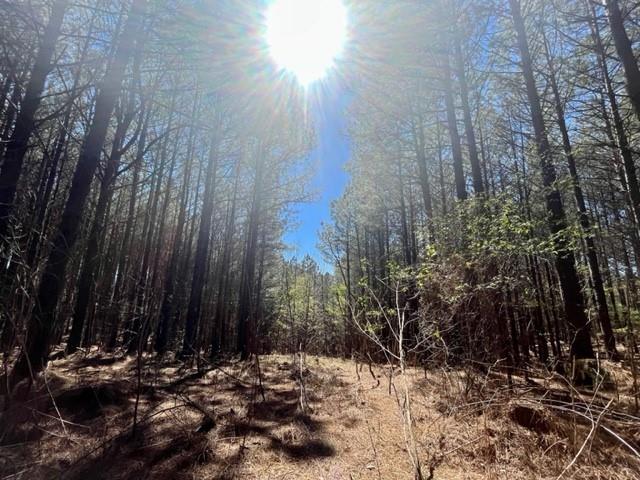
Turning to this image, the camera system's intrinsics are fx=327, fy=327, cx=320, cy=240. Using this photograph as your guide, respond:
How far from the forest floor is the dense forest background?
727mm

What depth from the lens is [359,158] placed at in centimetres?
1256

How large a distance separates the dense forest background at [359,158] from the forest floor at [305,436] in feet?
2.38

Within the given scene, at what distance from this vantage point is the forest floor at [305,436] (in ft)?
9.72

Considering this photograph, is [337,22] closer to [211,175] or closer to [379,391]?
[211,175]

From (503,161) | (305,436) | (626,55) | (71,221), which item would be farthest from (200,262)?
(503,161)

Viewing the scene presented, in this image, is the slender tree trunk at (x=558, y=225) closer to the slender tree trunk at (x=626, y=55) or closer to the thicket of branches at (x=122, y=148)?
the slender tree trunk at (x=626, y=55)

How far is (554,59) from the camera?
344 inches

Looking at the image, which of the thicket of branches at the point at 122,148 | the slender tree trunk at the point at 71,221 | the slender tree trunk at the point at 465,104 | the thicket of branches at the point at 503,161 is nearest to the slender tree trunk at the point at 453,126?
the thicket of branches at the point at 503,161

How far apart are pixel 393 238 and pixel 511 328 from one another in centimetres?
1382

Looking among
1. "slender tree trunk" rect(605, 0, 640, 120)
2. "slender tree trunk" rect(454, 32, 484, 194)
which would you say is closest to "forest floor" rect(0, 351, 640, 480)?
"slender tree trunk" rect(605, 0, 640, 120)

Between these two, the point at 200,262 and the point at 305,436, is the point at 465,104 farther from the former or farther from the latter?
the point at 305,436

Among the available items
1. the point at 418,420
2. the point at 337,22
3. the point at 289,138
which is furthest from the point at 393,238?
the point at 418,420

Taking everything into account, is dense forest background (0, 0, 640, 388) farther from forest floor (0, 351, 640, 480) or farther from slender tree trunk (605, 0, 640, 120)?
forest floor (0, 351, 640, 480)

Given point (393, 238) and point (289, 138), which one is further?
point (393, 238)
